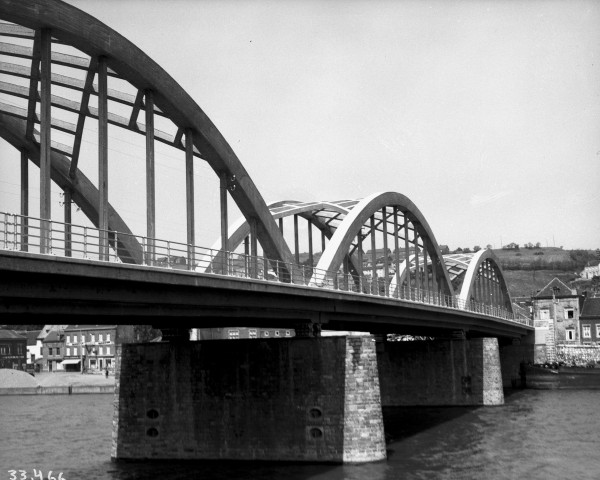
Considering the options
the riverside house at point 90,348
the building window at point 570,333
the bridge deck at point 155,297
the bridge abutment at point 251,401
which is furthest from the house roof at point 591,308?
the bridge abutment at point 251,401

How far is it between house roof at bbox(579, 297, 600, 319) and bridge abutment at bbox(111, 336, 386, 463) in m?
73.0

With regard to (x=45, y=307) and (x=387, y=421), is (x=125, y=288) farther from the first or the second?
(x=387, y=421)

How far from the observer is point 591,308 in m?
98.1

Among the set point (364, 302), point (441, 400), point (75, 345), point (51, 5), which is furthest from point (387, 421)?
point (75, 345)

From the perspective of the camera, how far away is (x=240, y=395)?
30.6 meters

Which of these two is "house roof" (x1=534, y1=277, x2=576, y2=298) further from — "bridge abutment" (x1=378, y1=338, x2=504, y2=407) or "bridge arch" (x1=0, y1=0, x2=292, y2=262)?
"bridge arch" (x1=0, y1=0, x2=292, y2=262)

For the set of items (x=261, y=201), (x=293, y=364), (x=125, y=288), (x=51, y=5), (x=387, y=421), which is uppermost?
(x=51, y=5)

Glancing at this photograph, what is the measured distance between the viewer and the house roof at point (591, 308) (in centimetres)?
9719

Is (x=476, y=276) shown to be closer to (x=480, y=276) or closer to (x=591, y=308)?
(x=480, y=276)

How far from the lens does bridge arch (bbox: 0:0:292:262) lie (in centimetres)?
2045

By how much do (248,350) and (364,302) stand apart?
21.1ft

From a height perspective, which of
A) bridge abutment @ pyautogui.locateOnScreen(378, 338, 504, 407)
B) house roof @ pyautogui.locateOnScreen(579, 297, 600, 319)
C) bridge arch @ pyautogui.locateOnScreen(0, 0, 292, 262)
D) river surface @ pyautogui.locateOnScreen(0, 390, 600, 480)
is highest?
bridge arch @ pyautogui.locateOnScreen(0, 0, 292, 262)

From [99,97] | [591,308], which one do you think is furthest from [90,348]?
[99,97]

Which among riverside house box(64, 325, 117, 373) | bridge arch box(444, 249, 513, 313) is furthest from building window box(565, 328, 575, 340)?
riverside house box(64, 325, 117, 373)
